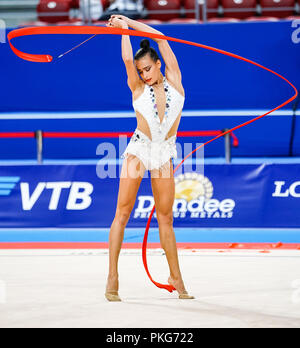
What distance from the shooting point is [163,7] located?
1156cm

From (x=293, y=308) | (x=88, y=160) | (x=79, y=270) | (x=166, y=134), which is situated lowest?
(x=88, y=160)

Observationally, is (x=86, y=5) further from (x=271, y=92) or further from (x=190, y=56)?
(x=271, y=92)

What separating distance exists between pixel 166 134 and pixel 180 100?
235 mm

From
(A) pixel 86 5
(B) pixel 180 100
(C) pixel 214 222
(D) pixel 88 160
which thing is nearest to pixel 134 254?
(C) pixel 214 222

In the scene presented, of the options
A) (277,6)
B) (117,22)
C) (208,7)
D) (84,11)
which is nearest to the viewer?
(117,22)

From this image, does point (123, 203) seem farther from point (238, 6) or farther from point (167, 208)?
point (238, 6)

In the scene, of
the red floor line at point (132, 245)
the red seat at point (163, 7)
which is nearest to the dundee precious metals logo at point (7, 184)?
the red floor line at point (132, 245)

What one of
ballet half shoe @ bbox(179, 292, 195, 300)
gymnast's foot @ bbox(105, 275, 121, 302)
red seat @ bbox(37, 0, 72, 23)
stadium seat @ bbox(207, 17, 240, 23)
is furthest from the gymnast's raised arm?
red seat @ bbox(37, 0, 72, 23)

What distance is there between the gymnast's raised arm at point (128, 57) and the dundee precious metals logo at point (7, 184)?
3.67 m

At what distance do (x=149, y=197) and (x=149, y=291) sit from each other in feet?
10.0

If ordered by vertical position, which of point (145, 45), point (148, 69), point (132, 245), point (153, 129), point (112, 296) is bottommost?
point (132, 245)

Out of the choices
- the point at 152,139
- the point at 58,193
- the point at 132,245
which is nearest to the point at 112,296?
the point at 152,139

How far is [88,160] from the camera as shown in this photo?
10.6 m

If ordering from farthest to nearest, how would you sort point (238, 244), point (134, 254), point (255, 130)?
1. point (255, 130)
2. point (238, 244)
3. point (134, 254)
